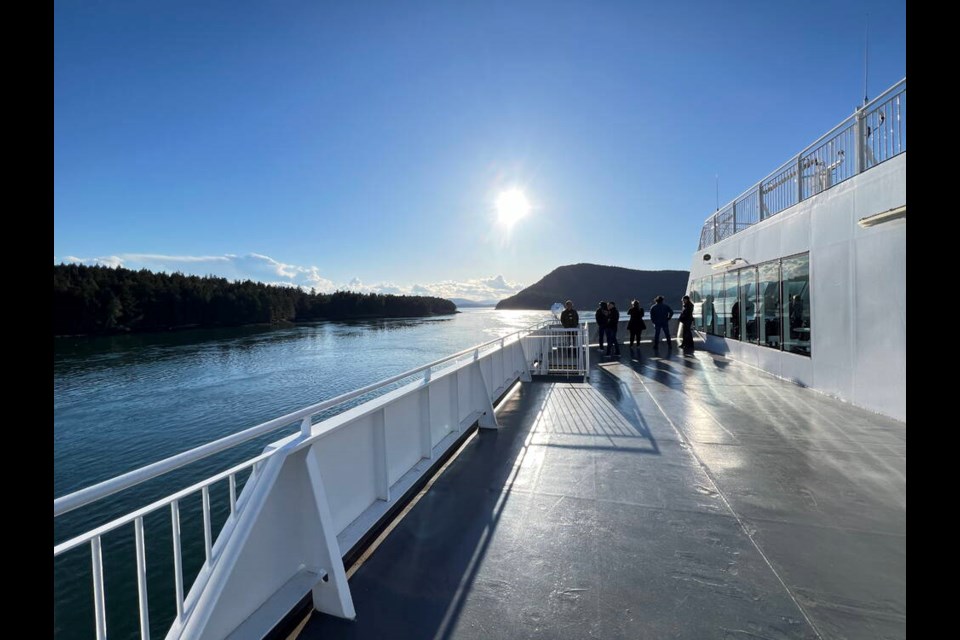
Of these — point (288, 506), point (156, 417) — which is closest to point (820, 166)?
point (288, 506)

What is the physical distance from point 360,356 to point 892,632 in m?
33.4

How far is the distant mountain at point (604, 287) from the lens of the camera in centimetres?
9075

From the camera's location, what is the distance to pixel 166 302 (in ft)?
211

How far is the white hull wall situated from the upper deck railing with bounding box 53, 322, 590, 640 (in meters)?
5.60

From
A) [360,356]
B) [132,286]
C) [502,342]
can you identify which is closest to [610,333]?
[502,342]

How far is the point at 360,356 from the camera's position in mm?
33469

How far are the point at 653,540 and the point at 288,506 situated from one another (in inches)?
91.4

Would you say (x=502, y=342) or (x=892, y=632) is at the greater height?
(x=502, y=342)

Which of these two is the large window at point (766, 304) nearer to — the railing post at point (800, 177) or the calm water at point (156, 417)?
the railing post at point (800, 177)

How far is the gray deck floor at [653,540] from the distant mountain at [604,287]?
78.1 metres

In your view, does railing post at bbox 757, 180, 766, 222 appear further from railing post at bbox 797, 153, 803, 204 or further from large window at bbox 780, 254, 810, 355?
large window at bbox 780, 254, 810, 355

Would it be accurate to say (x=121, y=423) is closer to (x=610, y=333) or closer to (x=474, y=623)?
(x=610, y=333)

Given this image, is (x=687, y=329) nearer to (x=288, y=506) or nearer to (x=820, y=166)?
(x=820, y=166)

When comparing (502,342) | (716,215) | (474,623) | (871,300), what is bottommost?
(474,623)
